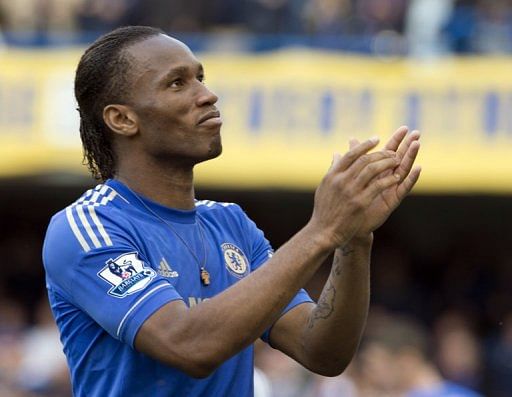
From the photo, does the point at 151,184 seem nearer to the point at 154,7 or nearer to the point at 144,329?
the point at 144,329

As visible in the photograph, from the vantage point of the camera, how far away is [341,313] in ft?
12.7

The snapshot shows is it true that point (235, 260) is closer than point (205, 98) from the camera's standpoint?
No

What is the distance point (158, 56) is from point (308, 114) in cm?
797

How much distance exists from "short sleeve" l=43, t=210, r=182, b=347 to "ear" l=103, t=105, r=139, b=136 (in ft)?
1.28

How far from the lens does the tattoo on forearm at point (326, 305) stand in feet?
12.7

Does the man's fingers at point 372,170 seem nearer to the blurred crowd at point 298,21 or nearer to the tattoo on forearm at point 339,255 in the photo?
the tattoo on forearm at point 339,255

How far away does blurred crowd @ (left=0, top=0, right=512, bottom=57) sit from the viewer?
11844 mm

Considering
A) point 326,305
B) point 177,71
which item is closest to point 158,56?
point 177,71

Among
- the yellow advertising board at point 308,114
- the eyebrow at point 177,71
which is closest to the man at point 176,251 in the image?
the eyebrow at point 177,71

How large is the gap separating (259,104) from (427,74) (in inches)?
62.5

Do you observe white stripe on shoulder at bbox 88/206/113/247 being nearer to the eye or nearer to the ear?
the ear

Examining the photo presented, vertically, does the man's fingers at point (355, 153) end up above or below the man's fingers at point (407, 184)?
above

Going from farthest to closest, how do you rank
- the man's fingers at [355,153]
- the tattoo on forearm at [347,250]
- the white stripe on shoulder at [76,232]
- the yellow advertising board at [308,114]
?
the yellow advertising board at [308,114] < the tattoo on forearm at [347,250] < the white stripe on shoulder at [76,232] < the man's fingers at [355,153]

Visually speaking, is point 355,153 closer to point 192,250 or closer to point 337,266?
point 337,266
